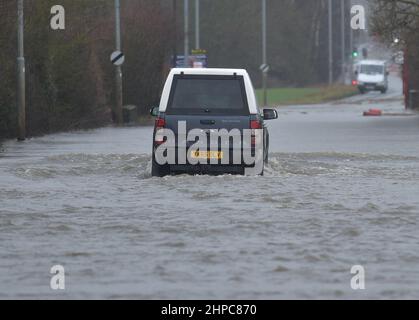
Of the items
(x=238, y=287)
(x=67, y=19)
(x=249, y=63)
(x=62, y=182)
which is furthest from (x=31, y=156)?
(x=249, y=63)

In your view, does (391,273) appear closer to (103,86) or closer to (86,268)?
(86,268)

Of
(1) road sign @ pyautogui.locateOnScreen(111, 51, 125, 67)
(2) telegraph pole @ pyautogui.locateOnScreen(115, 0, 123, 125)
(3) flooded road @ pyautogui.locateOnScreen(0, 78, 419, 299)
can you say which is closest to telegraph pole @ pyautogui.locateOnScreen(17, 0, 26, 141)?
(3) flooded road @ pyautogui.locateOnScreen(0, 78, 419, 299)

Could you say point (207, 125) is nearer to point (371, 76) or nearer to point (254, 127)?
point (254, 127)

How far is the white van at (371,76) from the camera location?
107 metres

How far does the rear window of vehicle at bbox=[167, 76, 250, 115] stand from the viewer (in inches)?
831

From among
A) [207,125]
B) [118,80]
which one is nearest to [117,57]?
[118,80]

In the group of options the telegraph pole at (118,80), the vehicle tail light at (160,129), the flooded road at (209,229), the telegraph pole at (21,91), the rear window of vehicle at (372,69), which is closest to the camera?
the flooded road at (209,229)

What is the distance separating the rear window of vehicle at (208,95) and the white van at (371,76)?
85009mm

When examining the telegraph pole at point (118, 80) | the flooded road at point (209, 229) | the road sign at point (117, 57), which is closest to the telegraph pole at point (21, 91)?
the flooded road at point (209, 229)

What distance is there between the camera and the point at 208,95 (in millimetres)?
21281

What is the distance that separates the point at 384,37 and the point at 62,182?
31319 millimetres

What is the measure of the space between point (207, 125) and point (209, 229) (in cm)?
549

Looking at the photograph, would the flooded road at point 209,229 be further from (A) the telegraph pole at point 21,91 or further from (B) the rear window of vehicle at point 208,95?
(A) the telegraph pole at point 21,91
